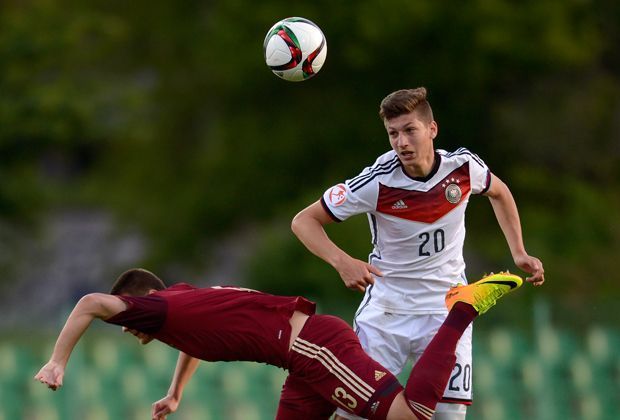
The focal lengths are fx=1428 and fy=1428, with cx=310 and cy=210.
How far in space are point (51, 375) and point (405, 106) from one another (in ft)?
7.94

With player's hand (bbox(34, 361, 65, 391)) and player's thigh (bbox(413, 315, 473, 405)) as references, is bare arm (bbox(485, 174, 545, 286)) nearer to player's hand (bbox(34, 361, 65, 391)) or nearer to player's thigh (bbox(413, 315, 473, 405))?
player's thigh (bbox(413, 315, 473, 405))

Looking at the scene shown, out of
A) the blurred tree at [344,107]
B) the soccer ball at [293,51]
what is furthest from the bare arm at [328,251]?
the blurred tree at [344,107]

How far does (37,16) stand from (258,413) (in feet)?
48.3

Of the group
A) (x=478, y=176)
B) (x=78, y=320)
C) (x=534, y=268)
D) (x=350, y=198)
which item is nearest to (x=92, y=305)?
(x=78, y=320)

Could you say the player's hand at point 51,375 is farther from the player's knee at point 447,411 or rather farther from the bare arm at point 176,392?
the player's knee at point 447,411

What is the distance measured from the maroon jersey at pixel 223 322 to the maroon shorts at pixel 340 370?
0.11 meters

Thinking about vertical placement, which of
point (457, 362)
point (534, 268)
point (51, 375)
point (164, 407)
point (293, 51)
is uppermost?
point (293, 51)

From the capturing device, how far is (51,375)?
7227mm

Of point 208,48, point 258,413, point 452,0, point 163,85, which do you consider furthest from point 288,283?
point 163,85

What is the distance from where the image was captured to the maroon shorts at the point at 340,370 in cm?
782

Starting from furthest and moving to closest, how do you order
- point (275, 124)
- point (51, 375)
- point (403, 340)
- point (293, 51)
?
point (275, 124) → point (293, 51) → point (403, 340) → point (51, 375)

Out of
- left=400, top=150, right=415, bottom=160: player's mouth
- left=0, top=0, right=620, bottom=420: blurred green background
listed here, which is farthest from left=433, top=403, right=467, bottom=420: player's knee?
left=0, top=0, right=620, bottom=420: blurred green background

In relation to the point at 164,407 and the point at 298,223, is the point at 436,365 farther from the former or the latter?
the point at 164,407

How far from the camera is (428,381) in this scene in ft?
25.7
